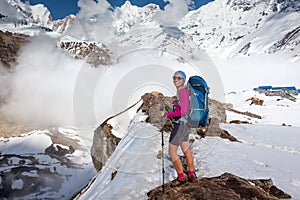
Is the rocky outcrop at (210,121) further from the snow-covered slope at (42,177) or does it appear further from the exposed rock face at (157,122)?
the snow-covered slope at (42,177)

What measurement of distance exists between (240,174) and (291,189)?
1.53 m

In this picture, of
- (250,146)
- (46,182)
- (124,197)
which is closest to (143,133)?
(250,146)

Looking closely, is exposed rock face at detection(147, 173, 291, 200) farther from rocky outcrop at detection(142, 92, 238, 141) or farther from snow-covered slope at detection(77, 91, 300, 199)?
rocky outcrop at detection(142, 92, 238, 141)

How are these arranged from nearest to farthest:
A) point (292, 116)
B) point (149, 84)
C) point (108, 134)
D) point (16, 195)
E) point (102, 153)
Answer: point (149, 84) < point (108, 134) < point (102, 153) < point (292, 116) < point (16, 195)

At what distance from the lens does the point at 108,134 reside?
76.7ft

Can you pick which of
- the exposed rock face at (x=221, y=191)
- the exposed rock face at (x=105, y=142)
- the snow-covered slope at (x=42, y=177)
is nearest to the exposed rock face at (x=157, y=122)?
the exposed rock face at (x=105, y=142)

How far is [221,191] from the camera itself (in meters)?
5.86

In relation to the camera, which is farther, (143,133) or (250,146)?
(143,133)

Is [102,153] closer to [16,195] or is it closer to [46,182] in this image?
[16,195]

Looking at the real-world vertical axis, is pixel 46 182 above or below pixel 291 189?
below

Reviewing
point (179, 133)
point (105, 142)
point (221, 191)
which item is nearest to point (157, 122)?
point (179, 133)

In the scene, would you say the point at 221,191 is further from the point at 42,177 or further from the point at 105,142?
the point at 42,177

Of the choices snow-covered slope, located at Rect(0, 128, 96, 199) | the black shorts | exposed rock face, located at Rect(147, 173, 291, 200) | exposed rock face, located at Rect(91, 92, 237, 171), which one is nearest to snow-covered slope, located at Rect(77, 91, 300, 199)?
exposed rock face, located at Rect(147, 173, 291, 200)

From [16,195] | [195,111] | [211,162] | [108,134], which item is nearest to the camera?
[195,111]
